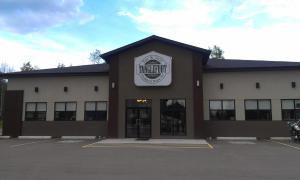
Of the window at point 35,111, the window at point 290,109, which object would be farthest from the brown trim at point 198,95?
the window at point 35,111

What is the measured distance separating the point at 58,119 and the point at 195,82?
11543mm

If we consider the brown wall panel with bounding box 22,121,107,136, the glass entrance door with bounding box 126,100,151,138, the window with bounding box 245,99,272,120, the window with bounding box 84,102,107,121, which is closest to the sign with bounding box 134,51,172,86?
the glass entrance door with bounding box 126,100,151,138

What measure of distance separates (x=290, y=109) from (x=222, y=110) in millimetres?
5043

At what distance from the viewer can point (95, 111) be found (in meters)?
30.3

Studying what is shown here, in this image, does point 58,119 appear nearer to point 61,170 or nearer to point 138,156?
point 138,156

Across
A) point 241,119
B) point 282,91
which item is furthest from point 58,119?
point 282,91

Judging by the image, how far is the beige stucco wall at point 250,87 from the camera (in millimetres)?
28703

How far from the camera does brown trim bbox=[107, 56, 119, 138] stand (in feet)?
92.7

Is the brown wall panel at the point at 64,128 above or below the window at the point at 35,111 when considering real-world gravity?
below

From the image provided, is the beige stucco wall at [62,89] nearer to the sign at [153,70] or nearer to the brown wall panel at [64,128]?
the brown wall panel at [64,128]

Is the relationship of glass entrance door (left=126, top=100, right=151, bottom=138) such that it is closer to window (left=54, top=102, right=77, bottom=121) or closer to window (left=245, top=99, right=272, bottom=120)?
window (left=54, top=102, right=77, bottom=121)

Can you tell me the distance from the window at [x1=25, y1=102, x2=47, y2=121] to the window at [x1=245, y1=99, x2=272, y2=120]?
53.3ft

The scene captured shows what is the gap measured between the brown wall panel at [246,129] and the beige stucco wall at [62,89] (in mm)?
8733

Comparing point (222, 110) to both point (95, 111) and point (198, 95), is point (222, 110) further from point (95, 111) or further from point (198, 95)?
point (95, 111)
